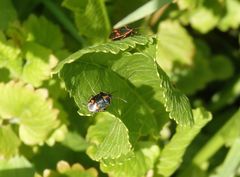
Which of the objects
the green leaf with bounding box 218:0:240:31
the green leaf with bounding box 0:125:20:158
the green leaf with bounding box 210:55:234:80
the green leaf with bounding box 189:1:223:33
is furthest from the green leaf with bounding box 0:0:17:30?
the green leaf with bounding box 210:55:234:80

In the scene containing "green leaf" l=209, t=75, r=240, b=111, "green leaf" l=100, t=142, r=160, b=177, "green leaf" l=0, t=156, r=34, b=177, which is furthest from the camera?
"green leaf" l=209, t=75, r=240, b=111

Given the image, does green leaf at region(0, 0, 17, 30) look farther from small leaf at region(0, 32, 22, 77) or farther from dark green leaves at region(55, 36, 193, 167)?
dark green leaves at region(55, 36, 193, 167)

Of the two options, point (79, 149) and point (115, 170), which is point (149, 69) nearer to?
point (115, 170)

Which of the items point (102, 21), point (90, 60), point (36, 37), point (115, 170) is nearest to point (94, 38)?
point (102, 21)

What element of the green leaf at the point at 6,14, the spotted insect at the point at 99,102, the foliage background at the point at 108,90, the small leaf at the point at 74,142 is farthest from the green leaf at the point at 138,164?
the green leaf at the point at 6,14

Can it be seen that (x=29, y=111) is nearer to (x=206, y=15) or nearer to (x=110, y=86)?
(x=110, y=86)

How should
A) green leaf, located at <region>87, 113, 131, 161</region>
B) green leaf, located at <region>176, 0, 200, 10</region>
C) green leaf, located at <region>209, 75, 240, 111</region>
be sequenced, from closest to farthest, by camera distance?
1. green leaf, located at <region>87, 113, 131, 161</region>
2. green leaf, located at <region>176, 0, 200, 10</region>
3. green leaf, located at <region>209, 75, 240, 111</region>
